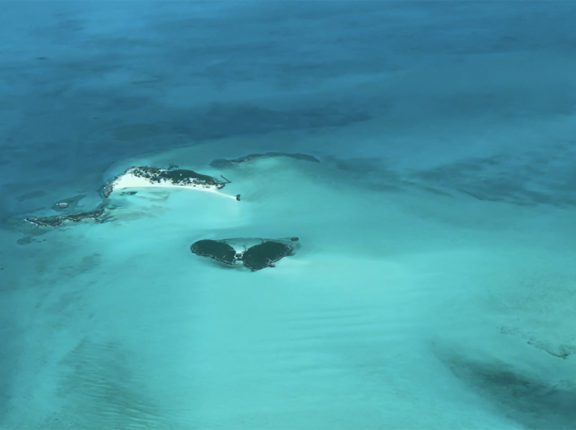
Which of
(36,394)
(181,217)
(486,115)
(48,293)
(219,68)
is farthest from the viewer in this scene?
(219,68)

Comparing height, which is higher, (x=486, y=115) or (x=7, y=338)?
(x=486, y=115)

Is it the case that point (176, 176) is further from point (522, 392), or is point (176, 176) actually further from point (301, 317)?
point (522, 392)

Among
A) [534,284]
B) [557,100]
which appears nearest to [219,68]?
[557,100]

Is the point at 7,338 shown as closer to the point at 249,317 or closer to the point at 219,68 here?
the point at 249,317

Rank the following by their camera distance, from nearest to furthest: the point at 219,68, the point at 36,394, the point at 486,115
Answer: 1. the point at 36,394
2. the point at 486,115
3. the point at 219,68

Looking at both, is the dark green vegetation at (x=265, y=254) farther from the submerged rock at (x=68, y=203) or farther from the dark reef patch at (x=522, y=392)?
the submerged rock at (x=68, y=203)

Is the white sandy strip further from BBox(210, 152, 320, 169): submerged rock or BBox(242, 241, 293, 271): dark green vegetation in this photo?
BBox(242, 241, 293, 271): dark green vegetation

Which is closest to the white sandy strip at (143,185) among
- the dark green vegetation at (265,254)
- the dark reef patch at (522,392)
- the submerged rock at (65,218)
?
the submerged rock at (65,218)
